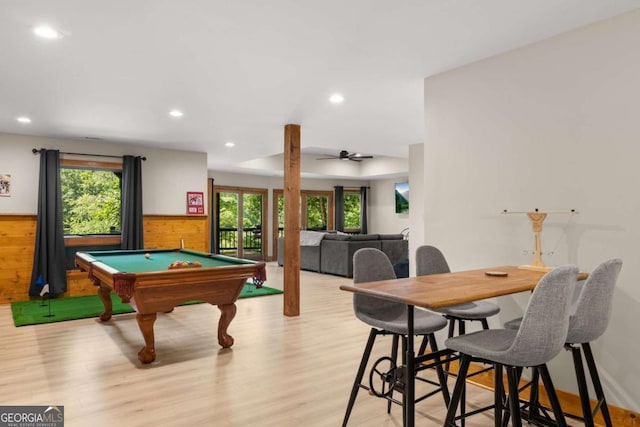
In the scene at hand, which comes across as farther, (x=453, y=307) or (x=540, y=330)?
(x=453, y=307)

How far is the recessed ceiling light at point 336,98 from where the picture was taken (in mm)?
4199

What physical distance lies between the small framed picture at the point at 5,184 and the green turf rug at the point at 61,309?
1.57 meters

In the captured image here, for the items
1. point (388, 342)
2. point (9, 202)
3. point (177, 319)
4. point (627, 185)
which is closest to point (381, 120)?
point (388, 342)

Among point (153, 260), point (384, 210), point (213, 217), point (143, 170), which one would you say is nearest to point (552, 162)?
point (153, 260)

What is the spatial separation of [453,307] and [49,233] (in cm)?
593

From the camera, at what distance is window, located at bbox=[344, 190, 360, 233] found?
505 inches

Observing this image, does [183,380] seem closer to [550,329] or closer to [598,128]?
[550,329]

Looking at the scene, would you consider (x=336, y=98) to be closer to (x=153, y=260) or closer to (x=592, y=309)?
(x=153, y=260)

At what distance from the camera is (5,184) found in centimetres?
609

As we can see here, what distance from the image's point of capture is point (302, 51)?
3.09m

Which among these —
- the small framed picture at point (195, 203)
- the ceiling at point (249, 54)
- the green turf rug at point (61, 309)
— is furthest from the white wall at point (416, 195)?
the small framed picture at point (195, 203)

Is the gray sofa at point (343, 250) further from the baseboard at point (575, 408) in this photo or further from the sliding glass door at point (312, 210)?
the baseboard at point (575, 408)

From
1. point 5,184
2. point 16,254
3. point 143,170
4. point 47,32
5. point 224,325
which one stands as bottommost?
point 224,325

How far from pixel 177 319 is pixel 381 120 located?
351 centimetres
